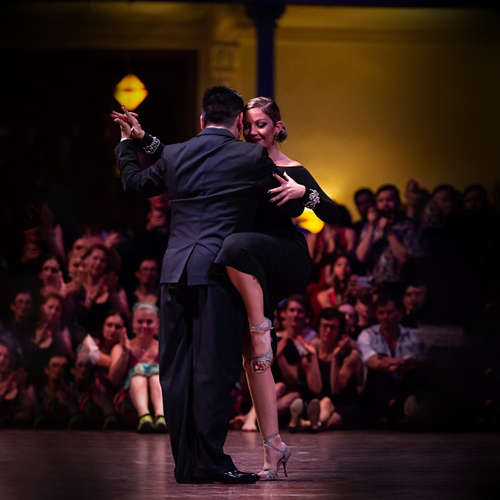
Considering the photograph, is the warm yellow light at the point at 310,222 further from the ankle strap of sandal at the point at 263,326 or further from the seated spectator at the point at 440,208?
the ankle strap of sandal at the point at 263,326

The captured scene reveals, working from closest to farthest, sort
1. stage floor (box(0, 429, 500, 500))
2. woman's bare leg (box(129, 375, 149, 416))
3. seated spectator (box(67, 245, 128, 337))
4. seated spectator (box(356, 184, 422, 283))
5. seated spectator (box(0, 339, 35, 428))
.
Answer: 1. stage floor (box(0, 429, 500, 500))
2. woman's bare leg (box(129, 375, 149, 416))
3. seated spectator (box(0, 339, 35, 428))
4. seated spectator (box(67, 245, 128, 337))
5. seated spectator (box(356, 184, 422, 283))

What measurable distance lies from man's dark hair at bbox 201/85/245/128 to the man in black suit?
0.07m

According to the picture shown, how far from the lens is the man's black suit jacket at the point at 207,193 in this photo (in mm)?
3574

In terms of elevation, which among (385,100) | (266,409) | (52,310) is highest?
(385,100)

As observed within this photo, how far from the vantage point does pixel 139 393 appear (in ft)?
18.4

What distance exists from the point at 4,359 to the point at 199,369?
2533 mm

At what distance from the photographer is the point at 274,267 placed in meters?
3.67

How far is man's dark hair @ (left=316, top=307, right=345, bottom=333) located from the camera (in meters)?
5.85

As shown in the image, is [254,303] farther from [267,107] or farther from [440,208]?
[440,208]

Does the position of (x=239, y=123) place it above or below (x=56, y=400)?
above

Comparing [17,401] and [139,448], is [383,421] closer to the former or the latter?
[139,448]

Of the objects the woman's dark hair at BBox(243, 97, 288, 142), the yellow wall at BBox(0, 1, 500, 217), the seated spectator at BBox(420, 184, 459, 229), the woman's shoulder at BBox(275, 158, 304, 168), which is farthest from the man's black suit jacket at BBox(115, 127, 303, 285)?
the yellow wall at BBox(0, 1, 500, 217)

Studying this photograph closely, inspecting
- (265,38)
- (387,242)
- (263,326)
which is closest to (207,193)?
(263,326)

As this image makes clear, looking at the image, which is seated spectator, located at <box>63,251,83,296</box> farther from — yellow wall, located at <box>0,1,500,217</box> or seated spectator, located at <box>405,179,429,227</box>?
yellow wall, located at <box>0,1,500,217</box>
